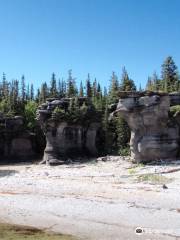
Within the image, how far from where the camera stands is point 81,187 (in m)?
32.4

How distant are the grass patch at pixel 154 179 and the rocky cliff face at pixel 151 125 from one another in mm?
8834

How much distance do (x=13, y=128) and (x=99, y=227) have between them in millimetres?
47775

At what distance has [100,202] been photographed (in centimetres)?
2598

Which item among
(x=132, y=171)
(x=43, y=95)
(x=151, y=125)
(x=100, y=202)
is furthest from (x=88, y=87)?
(x=100, y=202)

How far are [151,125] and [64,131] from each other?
1810 cm

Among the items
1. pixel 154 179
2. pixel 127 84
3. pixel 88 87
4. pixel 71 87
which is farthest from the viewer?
pixel 88 87

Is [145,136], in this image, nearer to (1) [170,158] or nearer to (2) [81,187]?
(1) [170,158]

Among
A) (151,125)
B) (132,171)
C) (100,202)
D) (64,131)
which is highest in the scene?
(151,125)

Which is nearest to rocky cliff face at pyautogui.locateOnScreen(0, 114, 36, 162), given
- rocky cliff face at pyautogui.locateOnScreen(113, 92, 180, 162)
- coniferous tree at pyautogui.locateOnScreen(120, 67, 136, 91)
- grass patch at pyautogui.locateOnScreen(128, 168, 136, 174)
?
coniferous tree at pyautogui.locateOnScreen(120, 67, 136, 91)

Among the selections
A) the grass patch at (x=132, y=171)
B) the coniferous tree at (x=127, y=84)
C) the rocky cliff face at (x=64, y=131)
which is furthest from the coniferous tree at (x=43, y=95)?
the grass patch at (x=132, y=171)

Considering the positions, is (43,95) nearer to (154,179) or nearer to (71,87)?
(71,87)

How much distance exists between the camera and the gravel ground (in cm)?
1973

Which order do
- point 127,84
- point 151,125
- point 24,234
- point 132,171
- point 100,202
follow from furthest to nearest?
1. point 127,84
2. point 151,125
3. point 132,171
4. point 100,202
5. point 24,234

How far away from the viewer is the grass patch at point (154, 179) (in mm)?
33463
